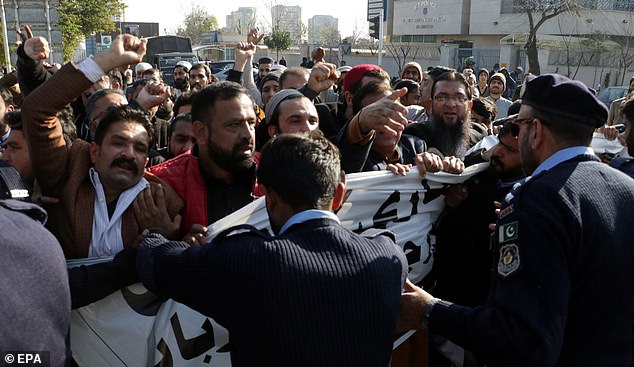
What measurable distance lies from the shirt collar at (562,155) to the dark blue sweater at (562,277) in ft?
0.07

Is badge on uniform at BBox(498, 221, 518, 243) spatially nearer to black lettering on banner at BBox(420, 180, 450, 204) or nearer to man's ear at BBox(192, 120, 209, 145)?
black lettering on banner at BBox(420, 180, 450, 204)

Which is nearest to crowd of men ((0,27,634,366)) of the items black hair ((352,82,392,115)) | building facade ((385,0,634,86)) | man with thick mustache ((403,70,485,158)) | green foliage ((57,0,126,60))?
man with thick mustache ((403,70,485,158))

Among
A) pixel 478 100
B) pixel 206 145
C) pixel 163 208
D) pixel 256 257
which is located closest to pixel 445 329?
pixel 256 257

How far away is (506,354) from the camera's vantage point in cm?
198

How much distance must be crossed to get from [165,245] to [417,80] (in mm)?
6621

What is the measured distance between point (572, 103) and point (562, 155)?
203mm

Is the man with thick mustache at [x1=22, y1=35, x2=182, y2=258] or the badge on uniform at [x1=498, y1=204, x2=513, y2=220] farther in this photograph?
the man with thick mustache at [x1=22, y1=35, x2=182, y2=258]

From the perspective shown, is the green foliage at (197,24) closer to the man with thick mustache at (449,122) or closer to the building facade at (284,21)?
the building facade at (284,21)

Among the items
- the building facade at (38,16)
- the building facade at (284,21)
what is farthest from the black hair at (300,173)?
the building facade at (284,21)

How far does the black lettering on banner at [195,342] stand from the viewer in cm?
245

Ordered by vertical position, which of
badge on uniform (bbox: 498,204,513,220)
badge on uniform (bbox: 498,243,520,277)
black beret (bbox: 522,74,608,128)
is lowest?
badge on uniform (bbox: 498,243,520,277)

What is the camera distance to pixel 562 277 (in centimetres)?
192

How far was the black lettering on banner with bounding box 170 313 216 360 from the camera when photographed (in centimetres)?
245

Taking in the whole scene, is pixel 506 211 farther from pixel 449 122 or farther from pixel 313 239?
pixel 449 122
